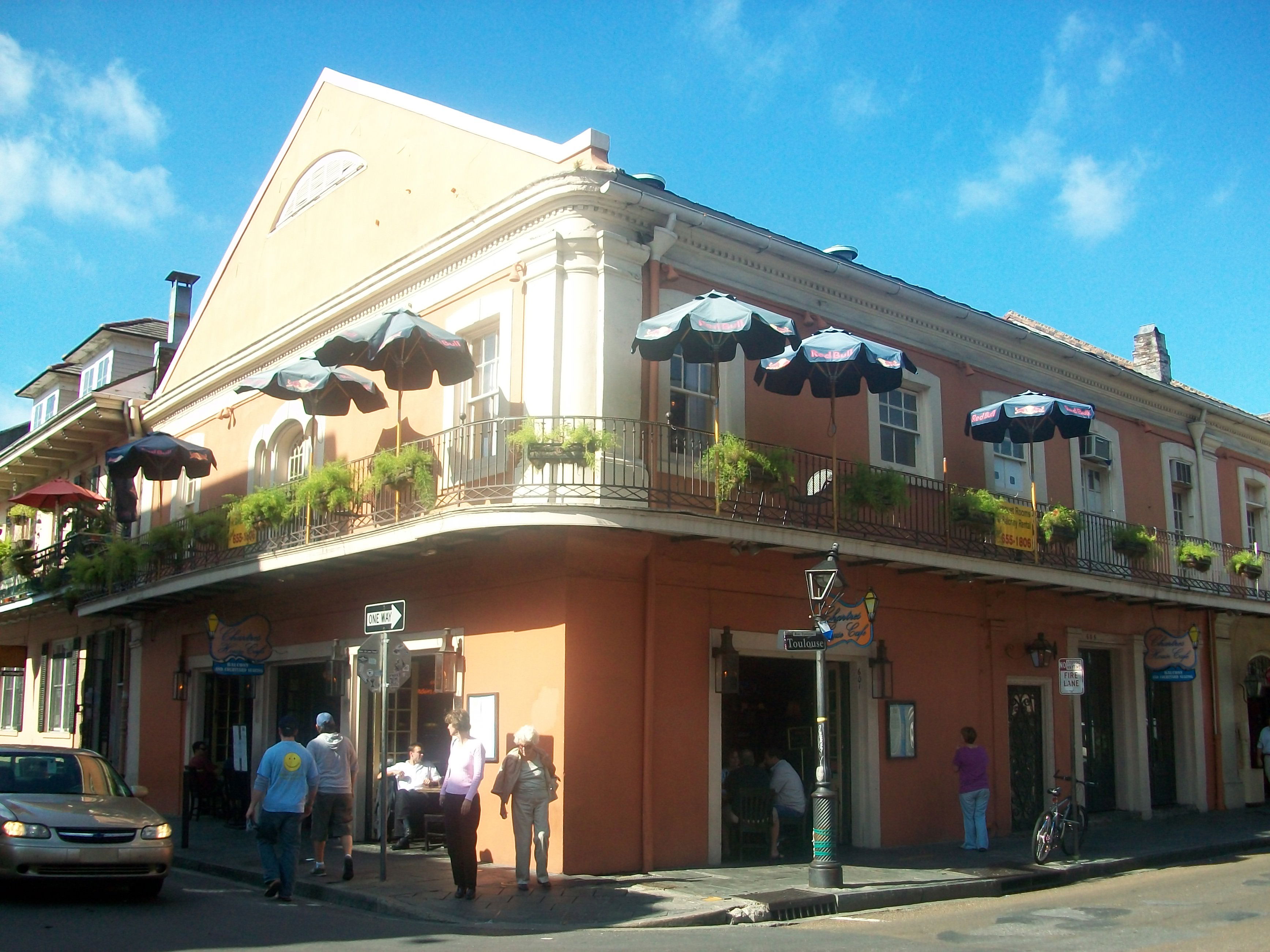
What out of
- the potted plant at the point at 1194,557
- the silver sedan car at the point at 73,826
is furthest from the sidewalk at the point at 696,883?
the potted plant at the point at 1194,557

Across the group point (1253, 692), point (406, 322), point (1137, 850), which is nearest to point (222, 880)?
point (406, 322)

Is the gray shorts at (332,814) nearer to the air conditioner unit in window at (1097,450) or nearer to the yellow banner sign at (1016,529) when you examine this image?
the yellow banner sign at (1016,529)

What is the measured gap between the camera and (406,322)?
1251 cm

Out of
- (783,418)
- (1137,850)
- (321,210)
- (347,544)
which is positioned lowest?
(1137,850)

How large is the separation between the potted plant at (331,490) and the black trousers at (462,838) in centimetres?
471

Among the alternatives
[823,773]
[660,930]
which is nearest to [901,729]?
[823,773]

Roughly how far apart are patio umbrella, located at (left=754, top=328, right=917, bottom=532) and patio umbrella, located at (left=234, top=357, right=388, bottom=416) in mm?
4833

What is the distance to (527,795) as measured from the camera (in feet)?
35.7

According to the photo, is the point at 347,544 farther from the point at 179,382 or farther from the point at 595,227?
the point at 179,382

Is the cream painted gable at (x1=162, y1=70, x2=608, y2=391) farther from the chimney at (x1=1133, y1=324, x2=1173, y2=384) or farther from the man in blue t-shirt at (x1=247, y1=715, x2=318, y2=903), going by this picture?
the chimney at (x1=1133, y1=324, x2=1173, y2=384)

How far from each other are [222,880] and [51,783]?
2.50 meters

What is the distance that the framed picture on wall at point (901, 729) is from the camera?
14758 mm

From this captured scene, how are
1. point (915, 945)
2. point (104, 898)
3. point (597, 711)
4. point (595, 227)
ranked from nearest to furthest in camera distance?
point (915, 945) → point (104, 898) → point (597, 711) → point (595, 227)

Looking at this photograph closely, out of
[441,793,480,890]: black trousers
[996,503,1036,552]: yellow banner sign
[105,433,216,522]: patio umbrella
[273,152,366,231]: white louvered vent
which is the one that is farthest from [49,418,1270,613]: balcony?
[273,152,366,231]: white louvered vent
